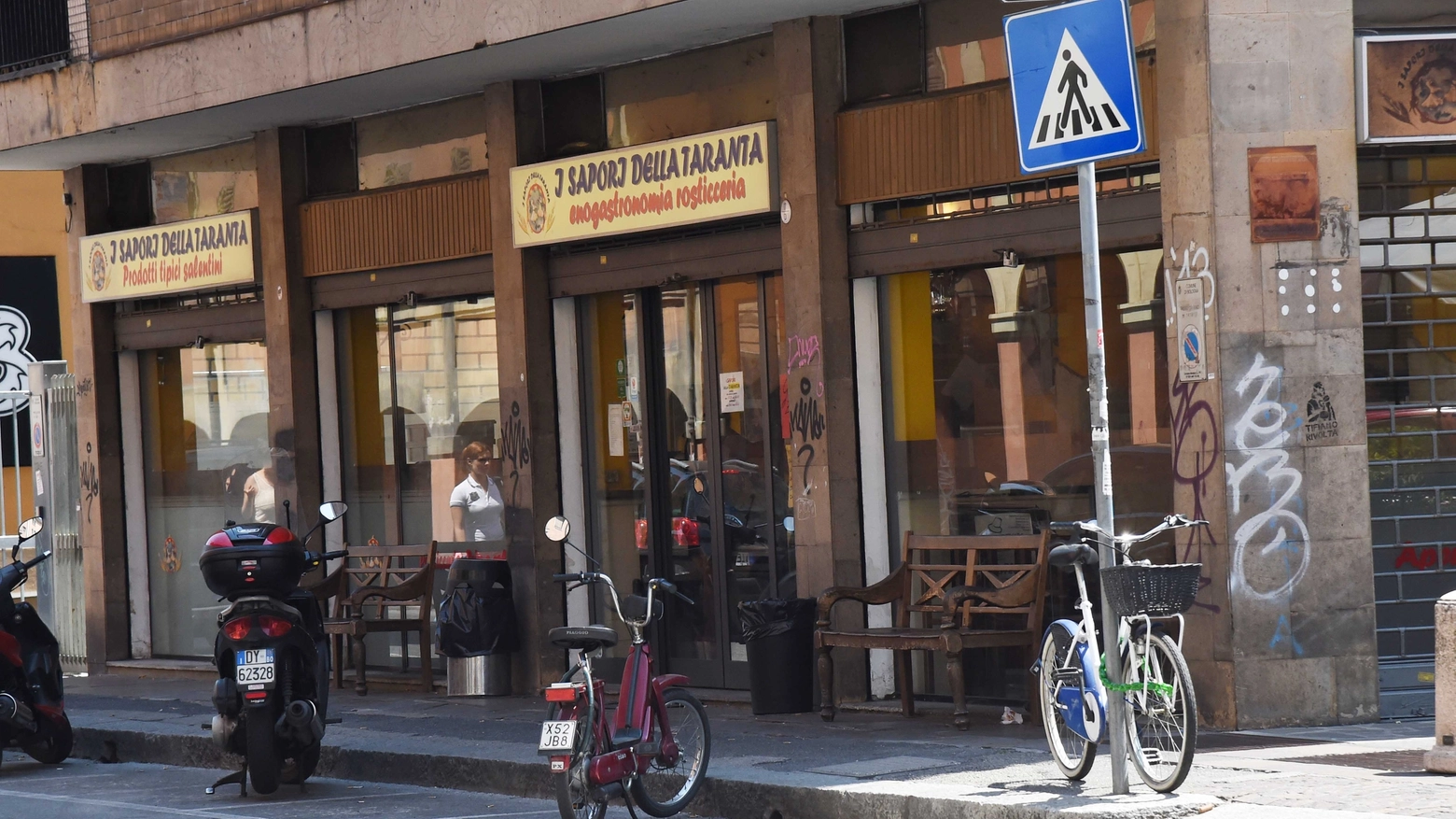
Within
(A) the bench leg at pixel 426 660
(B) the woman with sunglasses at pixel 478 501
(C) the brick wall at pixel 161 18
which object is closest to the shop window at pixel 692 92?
(C) the brick wall at pixel 161 18

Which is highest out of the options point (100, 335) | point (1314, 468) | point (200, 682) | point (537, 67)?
point (537, 67)

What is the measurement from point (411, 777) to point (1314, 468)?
4.99 m

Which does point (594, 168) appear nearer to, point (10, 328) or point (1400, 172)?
point (1400, 172)

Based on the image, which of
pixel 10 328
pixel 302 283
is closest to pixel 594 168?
pixel 302 283

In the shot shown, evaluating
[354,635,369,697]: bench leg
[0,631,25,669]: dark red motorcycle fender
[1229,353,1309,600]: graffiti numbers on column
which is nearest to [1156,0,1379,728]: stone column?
[1229,353,1309,600]: graffiti numbers on column

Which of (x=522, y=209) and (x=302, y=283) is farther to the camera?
(x=302, y=283)

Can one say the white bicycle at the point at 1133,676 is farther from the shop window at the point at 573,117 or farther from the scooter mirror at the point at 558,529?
the shop window at the point at 573,117

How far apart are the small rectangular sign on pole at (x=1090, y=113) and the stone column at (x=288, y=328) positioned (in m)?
8.36

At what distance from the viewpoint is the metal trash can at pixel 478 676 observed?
42.4 ft

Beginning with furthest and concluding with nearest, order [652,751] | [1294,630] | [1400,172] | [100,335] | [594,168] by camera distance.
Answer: [100,335] < [594,168] < [1400,172] < [1294,630] < [652,751]

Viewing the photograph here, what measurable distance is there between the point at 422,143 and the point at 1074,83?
762 centimetres

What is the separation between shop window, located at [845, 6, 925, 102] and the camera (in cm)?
1099

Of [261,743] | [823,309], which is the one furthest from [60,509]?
[823,309]

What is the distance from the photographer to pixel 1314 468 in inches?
370
